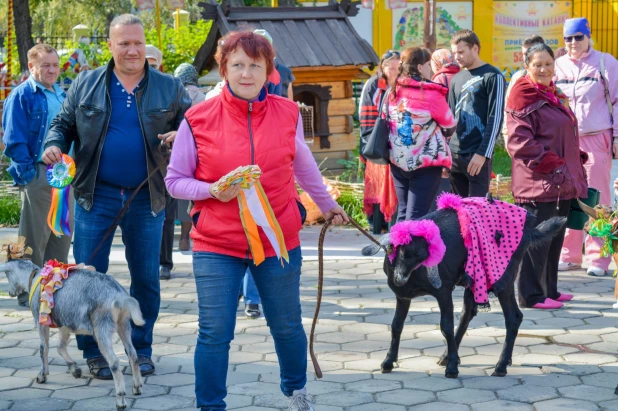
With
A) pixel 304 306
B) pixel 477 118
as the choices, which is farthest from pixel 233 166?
pixel 477 118

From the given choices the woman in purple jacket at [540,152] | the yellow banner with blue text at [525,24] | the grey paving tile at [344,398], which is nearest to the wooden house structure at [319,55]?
the woman in purple jacket at [540,152]

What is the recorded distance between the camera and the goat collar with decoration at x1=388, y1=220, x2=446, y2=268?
4.84 m

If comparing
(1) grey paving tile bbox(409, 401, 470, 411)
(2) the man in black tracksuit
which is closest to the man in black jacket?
(1) grey paving tile bbox(409, 401, 470, 411)

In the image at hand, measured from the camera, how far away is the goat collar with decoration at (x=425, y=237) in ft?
15.9

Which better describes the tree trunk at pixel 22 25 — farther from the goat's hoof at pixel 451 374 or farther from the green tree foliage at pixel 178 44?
the goat's hoof at pixel 451 374

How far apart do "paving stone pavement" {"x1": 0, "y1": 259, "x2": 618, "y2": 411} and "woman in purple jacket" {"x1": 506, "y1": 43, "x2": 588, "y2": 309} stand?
1.19ft

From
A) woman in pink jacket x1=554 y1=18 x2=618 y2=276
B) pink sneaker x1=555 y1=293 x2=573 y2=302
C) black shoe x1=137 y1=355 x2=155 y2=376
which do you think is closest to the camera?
black shoe x1=137 y1=355 x2=155 y2=376

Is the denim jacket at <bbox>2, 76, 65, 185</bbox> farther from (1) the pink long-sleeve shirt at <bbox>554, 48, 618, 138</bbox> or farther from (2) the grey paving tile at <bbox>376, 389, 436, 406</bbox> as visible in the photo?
(1) the pink long-sleeve shirt at <bbox>554, 48, 618, 138</bbox>

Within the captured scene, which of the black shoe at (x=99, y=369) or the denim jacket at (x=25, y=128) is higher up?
the denim jacket at (x=25, y=128)

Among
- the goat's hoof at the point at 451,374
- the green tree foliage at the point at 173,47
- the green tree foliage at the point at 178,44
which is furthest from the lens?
the green tree foliage at the point at 178,44

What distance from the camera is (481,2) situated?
22422 millimetres

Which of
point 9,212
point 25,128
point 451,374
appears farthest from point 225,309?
point 9,212

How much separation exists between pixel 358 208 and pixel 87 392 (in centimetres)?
586

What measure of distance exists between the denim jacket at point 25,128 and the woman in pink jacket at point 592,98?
169 inches
